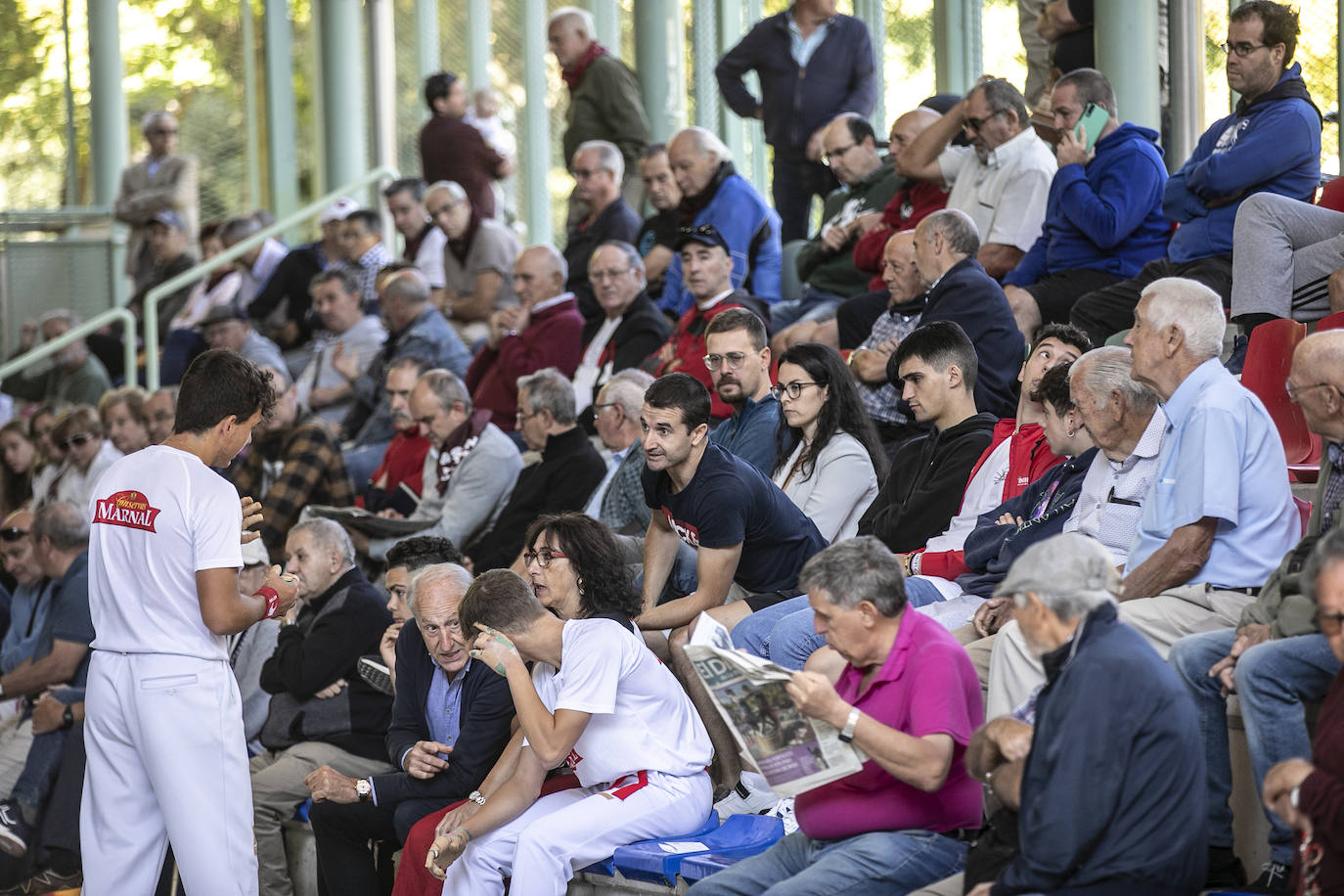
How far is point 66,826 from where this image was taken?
19.9 feet

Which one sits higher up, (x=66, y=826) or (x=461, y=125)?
(x=461, y=125)

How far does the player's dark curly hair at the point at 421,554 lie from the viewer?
5.72 m

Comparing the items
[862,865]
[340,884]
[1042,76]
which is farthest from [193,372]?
[1042,76]

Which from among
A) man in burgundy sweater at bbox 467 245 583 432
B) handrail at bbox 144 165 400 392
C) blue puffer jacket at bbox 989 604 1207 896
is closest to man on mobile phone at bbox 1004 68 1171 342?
man in burgundy sweater at bbox 467 245 583 432

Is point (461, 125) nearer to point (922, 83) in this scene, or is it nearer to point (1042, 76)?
point (922, 83)

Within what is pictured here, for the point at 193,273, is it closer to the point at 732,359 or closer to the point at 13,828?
the point at 13,828

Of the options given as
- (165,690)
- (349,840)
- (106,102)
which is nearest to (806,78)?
(349,840)

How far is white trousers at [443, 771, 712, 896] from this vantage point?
4.26 meters

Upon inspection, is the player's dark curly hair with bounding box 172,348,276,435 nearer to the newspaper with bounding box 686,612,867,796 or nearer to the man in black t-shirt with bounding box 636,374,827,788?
the man in black t-shirt with bounding box 636,374,827,788

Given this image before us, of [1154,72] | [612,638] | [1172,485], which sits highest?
[1154,72]

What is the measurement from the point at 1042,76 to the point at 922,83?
4.94 feet

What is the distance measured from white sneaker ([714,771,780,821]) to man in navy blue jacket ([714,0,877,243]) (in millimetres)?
4745

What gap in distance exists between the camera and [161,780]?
13.5ft

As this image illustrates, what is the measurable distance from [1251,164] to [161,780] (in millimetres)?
4137
